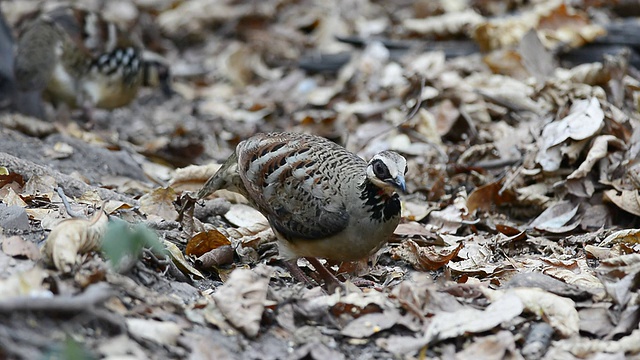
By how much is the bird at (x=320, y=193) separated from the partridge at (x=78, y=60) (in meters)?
3.58

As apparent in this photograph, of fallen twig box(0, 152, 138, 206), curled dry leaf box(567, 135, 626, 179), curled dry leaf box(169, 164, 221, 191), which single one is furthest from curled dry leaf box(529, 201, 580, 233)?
fallen twig box(0, 152, 138, 206)

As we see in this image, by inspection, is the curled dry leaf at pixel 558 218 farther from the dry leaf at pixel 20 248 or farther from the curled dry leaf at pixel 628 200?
the dry leaf at pixel 20 248

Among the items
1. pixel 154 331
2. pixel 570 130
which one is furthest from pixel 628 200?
pixel 154 331

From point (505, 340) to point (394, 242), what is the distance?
6.27 feet

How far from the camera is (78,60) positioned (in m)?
8.38

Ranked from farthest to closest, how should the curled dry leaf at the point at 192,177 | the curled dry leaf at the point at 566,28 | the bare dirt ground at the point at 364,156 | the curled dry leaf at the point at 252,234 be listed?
the curled dry leaf at the point at 566,28 → the curled dry leaf at the point at 192,177 → the curled dry leaf at the point at 252,234 → the bare dirt ground at the point at 364,156

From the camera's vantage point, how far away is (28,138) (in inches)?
278

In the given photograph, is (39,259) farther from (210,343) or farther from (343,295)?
(343,295)

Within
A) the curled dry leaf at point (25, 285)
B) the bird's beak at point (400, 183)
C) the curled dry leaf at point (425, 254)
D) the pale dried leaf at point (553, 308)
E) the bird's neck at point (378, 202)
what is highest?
the curled dry leaf at point (25, 285)

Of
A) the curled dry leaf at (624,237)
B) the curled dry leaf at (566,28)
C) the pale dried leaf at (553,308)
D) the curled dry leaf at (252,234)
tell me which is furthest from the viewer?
the curled dry leaf at (566,28)

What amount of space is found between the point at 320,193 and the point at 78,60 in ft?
→ 15.2

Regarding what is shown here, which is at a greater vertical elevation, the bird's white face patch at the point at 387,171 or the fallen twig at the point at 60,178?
the bird's white face patch at the point at 387,171

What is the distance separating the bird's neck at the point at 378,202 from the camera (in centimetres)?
446

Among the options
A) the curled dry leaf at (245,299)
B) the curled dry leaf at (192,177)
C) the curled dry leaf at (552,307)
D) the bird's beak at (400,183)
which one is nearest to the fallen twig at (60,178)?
the curled dry leaf at (192,177)
